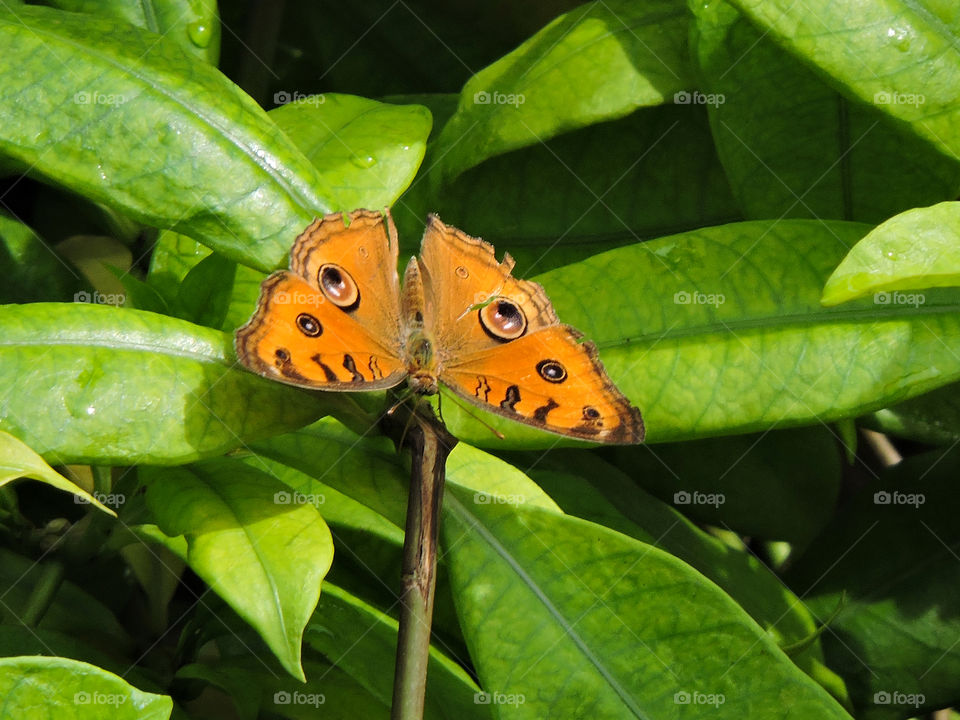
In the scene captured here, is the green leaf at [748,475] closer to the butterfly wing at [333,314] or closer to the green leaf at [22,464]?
the butterfly wing at [333,314]

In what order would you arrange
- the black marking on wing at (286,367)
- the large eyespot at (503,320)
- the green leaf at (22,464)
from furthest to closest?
the large eyespot at (503,320) < the black marking on wing at (286,367) < the green leaf at (22,464)

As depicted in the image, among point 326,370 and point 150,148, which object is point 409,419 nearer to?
point 326,370

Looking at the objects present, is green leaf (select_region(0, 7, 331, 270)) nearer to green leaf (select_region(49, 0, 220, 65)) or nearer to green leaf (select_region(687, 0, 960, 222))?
green leaf (select_region(49, 0, 220, 65))

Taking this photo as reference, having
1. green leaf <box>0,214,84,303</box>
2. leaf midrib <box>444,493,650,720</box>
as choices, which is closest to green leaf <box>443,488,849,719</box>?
leaf midrib <box>444,493,650,720</box>

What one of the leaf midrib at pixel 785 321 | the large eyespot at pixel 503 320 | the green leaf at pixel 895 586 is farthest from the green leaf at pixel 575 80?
the green leaf at pixel 895 586

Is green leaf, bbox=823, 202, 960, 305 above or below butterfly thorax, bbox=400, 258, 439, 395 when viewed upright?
above

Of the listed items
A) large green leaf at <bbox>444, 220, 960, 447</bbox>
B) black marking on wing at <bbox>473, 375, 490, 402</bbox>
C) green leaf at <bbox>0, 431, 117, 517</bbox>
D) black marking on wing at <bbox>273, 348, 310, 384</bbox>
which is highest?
large green leaf at <bbox>444, 220, 960, 447</bbox>

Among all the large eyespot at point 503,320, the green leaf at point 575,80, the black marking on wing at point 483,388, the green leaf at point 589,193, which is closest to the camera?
the black marking on wing at point 483,388

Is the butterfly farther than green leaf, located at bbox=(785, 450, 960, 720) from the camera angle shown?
No

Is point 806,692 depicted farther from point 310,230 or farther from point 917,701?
point 310,230
